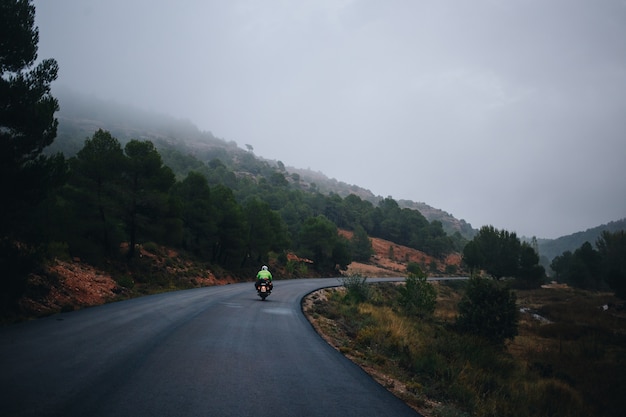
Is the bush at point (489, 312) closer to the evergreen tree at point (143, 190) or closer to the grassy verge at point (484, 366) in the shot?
the grassy verge at point (484, 366)

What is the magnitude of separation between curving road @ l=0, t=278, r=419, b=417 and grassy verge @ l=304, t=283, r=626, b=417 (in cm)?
127

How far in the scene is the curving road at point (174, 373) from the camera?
4.60 meters

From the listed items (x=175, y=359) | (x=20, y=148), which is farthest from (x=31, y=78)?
(x=175, y=359)

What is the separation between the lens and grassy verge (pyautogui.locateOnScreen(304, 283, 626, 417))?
7.04 meters

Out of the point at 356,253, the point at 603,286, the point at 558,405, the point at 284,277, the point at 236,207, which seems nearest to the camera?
the point at 558,405

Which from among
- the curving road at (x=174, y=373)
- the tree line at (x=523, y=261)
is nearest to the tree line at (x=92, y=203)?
the curving road at (x=174, y=373)

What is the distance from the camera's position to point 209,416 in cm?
436

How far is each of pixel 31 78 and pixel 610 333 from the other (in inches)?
1496

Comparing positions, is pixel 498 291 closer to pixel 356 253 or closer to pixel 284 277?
pixel 284 277

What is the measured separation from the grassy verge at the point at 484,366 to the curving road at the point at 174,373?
1269mm

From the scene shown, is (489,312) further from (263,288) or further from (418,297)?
(263,288)

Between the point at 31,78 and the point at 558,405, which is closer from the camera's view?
the point at 558,405

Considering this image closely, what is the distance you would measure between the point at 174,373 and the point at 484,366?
37.7ft

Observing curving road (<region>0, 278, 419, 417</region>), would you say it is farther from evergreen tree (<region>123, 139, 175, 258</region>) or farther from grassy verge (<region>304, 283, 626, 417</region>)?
evergreen tree (<region>123, 139, 175, 258</region>)
